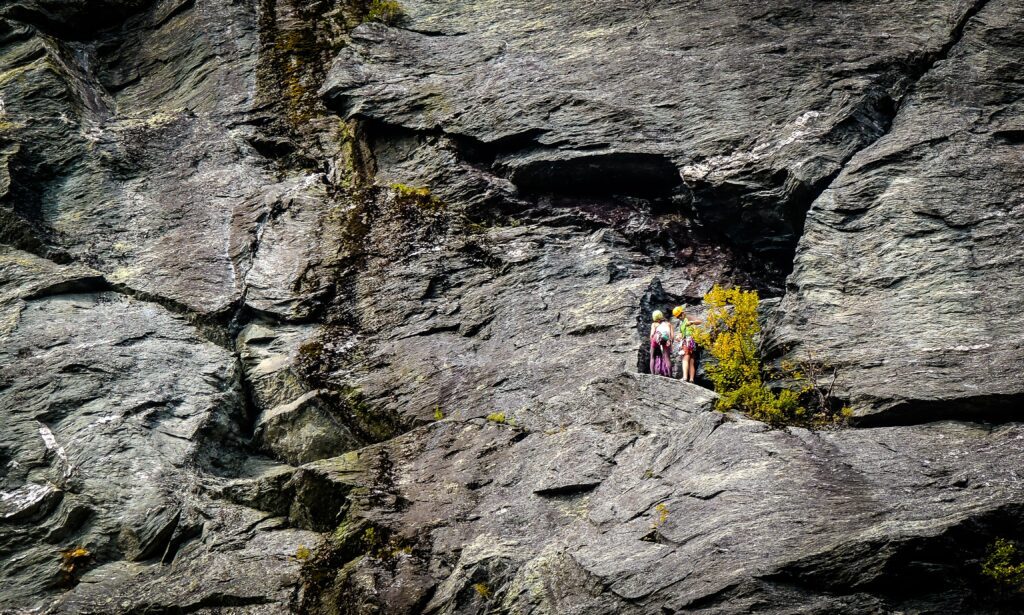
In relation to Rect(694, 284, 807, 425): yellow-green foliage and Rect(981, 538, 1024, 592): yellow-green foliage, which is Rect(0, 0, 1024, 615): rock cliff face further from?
Rect(694, 284, 807, 425): yellow-green foliage

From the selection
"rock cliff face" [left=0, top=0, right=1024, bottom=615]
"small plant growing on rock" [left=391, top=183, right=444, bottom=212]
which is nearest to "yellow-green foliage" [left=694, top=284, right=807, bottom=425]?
"rock cliff face" [left=0, top=0, right=1024, bottom=615]

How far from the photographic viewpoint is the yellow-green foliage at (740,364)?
14242 mm

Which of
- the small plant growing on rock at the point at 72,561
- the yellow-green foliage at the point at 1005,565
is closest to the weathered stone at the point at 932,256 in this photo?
the yellow-green foliage at the point at 1005,565

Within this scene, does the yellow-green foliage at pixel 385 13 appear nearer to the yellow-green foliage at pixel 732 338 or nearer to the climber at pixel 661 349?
the climber at pixel 661 349

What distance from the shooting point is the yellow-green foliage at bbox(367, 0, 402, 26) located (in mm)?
25234

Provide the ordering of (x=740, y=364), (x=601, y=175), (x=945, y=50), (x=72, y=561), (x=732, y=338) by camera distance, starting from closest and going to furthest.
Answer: (x=72, y=561)
(x=740, y=364)
(x=732, y=338)
(x=945, y=50)
(x=601, y=175)

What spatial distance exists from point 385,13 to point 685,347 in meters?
15.1

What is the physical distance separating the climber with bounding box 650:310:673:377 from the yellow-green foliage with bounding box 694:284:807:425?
604 mm

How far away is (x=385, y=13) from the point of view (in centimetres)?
2533

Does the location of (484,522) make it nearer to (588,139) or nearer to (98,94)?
(588,139)

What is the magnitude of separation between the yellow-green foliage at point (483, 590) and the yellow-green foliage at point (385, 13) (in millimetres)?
17981

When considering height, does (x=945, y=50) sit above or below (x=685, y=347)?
above

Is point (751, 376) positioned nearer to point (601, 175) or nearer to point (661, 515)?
point (661, 515)

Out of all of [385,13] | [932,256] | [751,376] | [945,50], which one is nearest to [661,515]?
[751,376]
